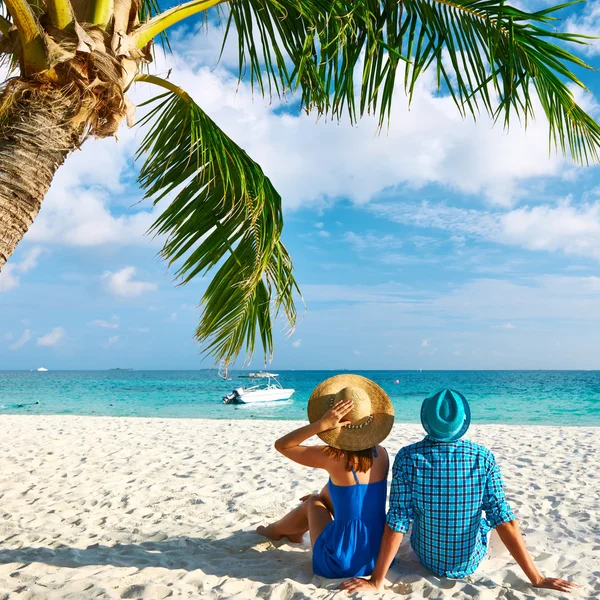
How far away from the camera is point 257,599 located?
2.81 m

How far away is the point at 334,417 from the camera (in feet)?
9.30

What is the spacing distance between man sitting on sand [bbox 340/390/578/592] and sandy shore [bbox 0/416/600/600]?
0.66ft

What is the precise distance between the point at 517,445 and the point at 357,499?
665cm

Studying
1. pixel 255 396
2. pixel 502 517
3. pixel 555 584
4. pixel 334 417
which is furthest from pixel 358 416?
pixel 255 396

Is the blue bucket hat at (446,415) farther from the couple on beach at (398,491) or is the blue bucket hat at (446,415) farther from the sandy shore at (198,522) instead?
the sandy shore at (198,522)

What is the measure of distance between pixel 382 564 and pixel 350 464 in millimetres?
497

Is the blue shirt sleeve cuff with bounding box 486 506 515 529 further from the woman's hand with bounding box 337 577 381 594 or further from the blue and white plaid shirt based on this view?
the woman's hand with bounding box 337 577 381 594

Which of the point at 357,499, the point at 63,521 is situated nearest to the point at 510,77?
the point at 357,499

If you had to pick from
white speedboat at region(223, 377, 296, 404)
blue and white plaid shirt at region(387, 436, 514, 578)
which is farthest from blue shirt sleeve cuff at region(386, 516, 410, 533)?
white speedboat at region(223, 377, 296, 404)

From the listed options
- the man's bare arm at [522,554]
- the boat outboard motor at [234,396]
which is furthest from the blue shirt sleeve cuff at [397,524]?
the boat outboard motor at [234,396]

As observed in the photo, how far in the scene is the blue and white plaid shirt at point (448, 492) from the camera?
2.75m

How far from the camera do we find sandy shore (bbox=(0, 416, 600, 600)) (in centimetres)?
296

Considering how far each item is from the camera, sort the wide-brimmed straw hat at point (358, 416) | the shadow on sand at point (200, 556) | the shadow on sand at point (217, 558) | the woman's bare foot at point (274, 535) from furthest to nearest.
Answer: the woman's bare foot at point (274, 535) < the shadow on sand at point (200, 556) < the shadow on sand at point (217, 558) < the wide-brimmed straw hat at point (358, 416)

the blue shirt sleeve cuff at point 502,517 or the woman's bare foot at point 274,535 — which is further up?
the blue shirt sleeve cuff at point 502,517
